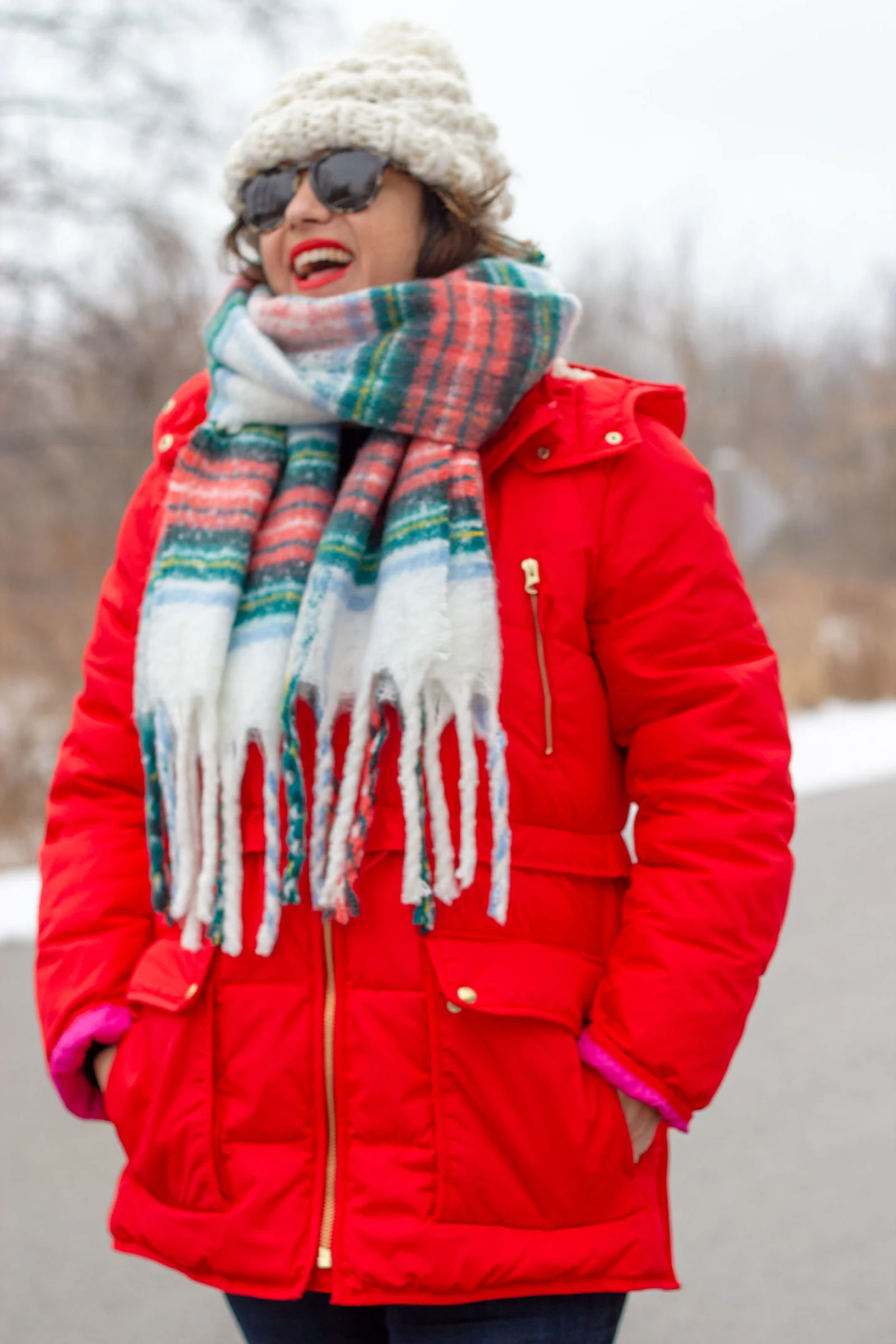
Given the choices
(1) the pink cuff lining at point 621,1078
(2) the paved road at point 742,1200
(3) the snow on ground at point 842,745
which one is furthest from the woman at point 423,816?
(3) the snow on ground at point 842,745

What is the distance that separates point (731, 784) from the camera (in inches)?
60.7

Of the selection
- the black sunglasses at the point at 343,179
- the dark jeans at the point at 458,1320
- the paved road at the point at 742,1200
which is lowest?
the paved road at the point at 742,1200

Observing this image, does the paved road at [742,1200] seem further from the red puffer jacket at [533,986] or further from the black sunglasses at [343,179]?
the black sunglasses at [343,179]

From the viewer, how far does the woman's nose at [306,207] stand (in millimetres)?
1669

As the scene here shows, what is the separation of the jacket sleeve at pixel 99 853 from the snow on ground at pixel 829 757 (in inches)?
143

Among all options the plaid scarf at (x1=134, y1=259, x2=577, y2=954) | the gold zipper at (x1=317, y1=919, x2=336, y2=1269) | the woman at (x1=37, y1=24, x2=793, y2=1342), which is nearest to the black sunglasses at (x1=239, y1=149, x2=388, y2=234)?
the woman at (x1=37, y1=24, x2=793, y2=1342)

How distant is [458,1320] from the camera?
1509 millimetres

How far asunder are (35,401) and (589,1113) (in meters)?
9.51

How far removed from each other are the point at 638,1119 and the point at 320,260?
46.0 inches

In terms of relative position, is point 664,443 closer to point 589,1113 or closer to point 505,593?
point 505,593

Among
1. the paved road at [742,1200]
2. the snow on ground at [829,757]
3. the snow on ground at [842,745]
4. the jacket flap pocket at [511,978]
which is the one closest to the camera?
the jacket flap pocket at [511,978]

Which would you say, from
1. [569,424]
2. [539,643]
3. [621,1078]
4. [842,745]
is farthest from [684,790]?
[842,745]

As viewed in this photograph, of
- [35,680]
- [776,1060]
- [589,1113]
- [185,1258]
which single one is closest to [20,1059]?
[776,1060]

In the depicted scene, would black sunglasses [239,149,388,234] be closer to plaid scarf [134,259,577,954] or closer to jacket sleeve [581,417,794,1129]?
plaid scarf [134,259,577,954]
